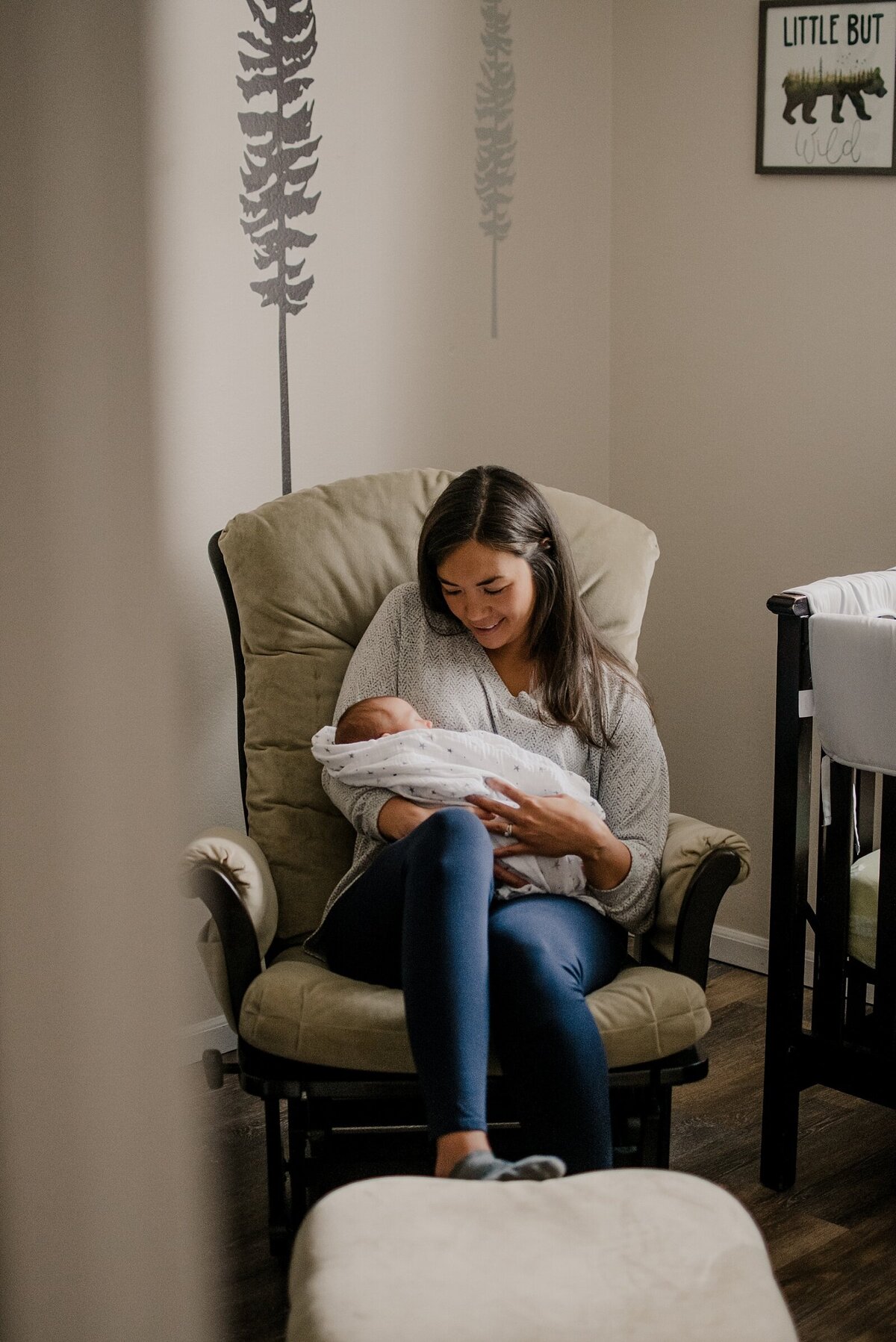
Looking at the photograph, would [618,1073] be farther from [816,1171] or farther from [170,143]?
[170,143]

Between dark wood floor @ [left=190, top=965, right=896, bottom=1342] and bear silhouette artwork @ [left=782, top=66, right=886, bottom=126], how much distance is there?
157 centimetres

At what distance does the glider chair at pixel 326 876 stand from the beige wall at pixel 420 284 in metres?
0.08

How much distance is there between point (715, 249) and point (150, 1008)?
7.93 ft

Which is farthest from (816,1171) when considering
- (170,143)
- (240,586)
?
(170,143)

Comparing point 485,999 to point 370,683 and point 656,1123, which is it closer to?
point 656,1123

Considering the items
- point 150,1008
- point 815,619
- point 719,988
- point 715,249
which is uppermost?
point 715,249

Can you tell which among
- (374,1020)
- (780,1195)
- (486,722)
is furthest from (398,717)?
(780,1195)

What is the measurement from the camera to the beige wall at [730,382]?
88.8 inches

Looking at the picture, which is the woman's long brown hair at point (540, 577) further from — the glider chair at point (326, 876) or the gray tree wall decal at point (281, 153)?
the gray tree wall decal at point (281, 153)

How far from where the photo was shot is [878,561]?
7.42 ft

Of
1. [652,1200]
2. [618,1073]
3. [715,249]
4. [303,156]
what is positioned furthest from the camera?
[715,249]

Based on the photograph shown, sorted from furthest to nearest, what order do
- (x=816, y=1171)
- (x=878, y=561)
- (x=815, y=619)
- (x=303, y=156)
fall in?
(x=878, y=561) → (x=303, y=156) → (x=816, y=1171) → (x=815, y=619)

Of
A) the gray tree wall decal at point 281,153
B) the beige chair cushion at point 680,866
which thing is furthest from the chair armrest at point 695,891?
the gray tree wall decal at point 281,153

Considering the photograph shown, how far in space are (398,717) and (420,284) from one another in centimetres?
99
